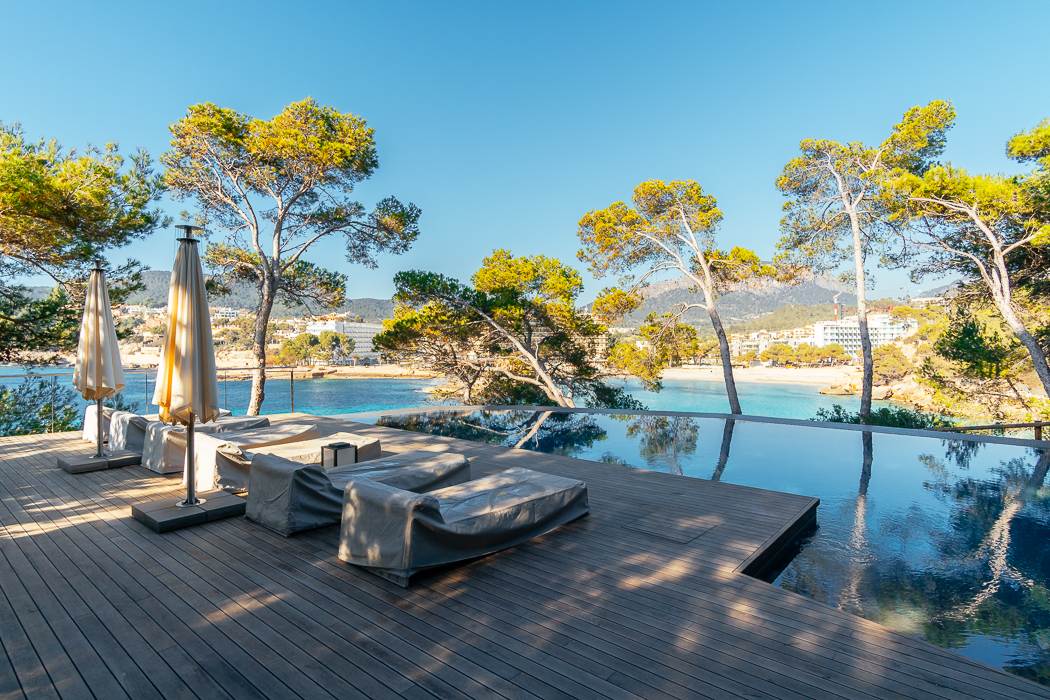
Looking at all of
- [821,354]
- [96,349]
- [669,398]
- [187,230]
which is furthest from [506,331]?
[821,354]

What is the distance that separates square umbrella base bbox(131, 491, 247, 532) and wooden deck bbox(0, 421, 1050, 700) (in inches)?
3.7

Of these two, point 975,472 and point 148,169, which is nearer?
point 975,472

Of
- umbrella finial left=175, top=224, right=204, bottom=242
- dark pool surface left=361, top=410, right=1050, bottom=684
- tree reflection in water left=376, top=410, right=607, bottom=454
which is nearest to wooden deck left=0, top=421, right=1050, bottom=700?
dark pool surface left=361, top=410, right=1050, bottom=684

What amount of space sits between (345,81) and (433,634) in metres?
19.1

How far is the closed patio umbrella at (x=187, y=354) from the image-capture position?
3.42m

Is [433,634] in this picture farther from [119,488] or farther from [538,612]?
[119,488]

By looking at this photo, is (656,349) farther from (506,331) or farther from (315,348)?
(315,348)

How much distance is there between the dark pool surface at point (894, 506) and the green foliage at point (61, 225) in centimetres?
617

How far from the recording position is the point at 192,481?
3.60m

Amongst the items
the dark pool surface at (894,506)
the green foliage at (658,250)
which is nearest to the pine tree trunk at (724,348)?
the green foliage at (658,250)

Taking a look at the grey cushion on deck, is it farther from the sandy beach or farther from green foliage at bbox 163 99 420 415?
the sandy beach

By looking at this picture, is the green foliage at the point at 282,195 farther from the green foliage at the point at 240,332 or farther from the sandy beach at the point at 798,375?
the sandy beach at the point at 798,375

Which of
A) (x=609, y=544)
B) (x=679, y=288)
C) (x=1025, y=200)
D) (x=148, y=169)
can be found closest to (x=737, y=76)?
(x=679, y=288)

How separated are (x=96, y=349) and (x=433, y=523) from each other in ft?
14.5
